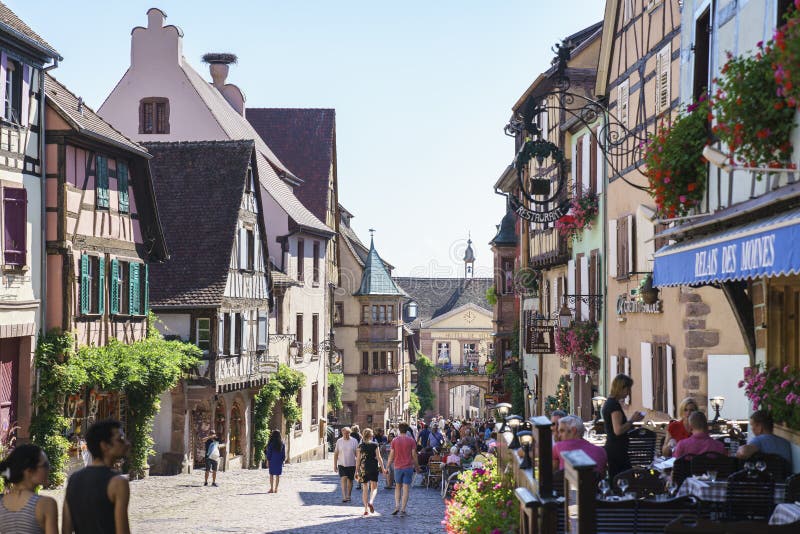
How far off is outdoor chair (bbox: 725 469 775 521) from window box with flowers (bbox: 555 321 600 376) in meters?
16.5

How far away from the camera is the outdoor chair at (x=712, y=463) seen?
10.0 meters

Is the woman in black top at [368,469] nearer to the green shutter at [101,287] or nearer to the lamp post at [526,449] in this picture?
the green shutter at [101,287]

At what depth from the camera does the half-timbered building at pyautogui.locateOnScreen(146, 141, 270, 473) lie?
30594 millimetres

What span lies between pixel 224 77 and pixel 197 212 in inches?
566

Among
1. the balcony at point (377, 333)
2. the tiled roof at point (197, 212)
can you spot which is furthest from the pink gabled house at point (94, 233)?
the balcony at point (377, 333)

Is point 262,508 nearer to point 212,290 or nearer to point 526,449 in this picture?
point 212,290

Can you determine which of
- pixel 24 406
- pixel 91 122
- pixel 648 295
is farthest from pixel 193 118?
pixel 648 295

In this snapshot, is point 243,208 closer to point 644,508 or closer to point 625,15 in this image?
point 625,15

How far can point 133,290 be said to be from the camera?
27.4 m

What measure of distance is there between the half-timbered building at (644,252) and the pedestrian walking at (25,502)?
10094 millimetres

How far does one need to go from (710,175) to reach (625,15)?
33.5 ft

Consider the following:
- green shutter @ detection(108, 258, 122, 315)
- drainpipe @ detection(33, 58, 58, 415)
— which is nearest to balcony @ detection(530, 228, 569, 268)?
green shutter @ detection(108, 258, 122, 315)

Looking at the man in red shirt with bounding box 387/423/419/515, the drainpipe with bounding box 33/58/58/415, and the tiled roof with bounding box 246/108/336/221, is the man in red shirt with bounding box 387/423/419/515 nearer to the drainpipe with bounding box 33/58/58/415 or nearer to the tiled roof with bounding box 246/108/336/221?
the drainpipe with bounding box 33/58/58/415

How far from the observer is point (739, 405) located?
58.5ft
